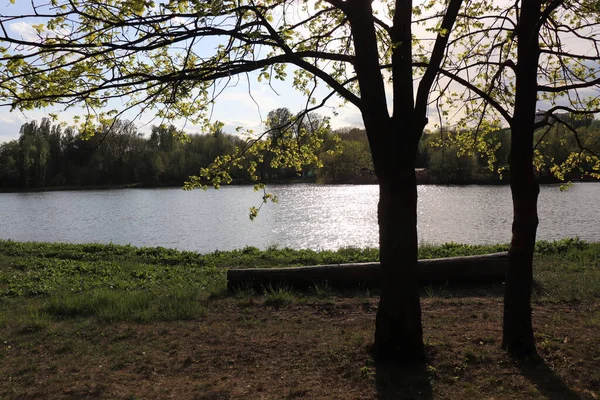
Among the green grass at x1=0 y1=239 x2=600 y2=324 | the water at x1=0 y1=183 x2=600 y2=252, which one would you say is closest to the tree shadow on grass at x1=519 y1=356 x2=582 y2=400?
the green grass at x1=0 y1=239 x2=600 y2=324

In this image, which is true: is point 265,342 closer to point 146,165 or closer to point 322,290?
point 322,290

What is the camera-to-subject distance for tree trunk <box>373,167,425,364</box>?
4.83m

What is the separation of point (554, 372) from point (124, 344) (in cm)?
498

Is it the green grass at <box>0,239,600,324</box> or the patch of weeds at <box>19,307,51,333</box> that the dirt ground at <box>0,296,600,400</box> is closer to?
the patch of weeds at <box>19,307,51,333</box>

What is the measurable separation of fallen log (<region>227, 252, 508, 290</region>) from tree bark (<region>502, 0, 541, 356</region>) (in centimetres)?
371

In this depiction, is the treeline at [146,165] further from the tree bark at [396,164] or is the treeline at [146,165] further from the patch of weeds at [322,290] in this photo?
the tree bark at [396,164]

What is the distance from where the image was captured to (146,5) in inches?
179

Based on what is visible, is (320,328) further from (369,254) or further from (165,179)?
(165,179)

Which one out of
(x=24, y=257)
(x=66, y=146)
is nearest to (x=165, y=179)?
(x=66, y=146)

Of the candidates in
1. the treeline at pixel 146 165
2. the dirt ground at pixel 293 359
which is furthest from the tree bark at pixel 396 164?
the treeline at pixel 146 165

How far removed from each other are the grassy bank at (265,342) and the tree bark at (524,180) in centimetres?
41

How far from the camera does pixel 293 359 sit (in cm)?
526

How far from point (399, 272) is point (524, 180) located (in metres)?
1.61

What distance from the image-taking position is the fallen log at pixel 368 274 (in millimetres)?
8602
